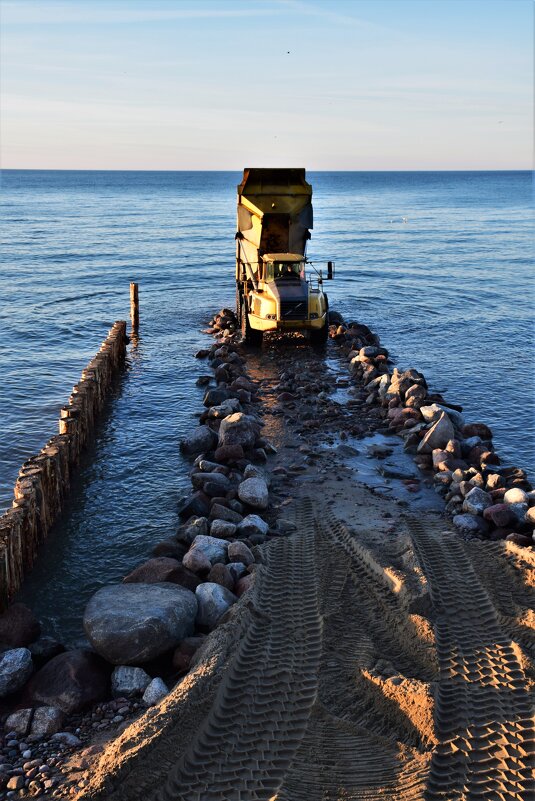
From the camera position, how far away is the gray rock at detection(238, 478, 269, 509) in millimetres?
13805

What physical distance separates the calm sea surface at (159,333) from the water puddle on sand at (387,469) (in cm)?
256

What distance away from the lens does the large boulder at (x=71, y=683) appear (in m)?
8.60

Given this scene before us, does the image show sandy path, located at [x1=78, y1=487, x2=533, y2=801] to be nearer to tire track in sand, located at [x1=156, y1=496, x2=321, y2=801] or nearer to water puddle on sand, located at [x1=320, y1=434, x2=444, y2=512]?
tire track in sand, located at [x1=156, y1=496, x2=321, y2=801]

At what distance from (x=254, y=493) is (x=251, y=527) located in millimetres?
1278

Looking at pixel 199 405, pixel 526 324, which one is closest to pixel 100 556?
pixel 199 405

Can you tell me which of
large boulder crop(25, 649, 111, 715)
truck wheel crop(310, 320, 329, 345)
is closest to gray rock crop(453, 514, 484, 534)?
large boulder crop(25, 649, 111, 715)

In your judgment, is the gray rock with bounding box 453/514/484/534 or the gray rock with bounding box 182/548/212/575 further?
the gray rock with bounding box 453/514/484/534

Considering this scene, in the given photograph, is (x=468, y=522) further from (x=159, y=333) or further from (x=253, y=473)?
(x=159, y=333)

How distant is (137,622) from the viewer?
9281 mm

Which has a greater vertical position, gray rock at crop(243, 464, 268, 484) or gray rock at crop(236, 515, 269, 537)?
gray rock at crop(243, 464, 268, 484)

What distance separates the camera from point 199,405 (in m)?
20.6

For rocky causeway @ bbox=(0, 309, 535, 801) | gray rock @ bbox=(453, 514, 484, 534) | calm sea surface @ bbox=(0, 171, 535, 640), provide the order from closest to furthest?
rocky causeway @ bbox=(0, 309, 535, 801) < gray rock @ bbox=(453, 514, 484, 534) < calm sea surface @ bbox=(0, 171, 535, 640)

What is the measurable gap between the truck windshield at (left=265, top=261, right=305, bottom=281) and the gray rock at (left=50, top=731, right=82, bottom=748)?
710 inches

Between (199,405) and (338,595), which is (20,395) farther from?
(338,595)
